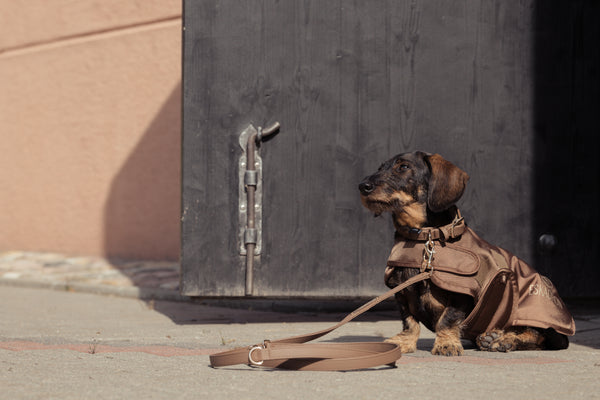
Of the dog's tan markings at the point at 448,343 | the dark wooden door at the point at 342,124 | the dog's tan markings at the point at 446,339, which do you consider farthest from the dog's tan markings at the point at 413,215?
the dark wooden door at the point at 342,124

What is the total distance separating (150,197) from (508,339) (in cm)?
749

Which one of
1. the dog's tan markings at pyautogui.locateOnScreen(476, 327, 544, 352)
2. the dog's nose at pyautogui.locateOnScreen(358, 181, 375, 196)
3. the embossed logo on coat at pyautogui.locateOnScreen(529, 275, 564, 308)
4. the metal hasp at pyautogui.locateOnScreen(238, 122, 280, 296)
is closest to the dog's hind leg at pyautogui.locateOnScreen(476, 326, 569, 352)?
the dog's tan markings at pyautogui.locateOnScreen(476, 327, 544, 352)

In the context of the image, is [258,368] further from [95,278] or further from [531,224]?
[95,278]

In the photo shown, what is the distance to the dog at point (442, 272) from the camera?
4.09 m

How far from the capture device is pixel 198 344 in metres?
4.71

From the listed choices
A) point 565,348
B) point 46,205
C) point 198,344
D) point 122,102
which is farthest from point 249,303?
point 46,205

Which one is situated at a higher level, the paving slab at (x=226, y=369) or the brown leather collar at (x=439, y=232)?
the brown leather collar at (x=439, y=232)

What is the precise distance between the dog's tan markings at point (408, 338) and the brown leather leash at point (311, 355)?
0.45m

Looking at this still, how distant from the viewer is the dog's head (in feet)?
13.4

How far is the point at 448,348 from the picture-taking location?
160 inches

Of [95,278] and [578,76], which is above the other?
[578,76]

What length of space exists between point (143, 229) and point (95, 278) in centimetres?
192

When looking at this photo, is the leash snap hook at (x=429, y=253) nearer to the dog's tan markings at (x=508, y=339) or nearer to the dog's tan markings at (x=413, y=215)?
the dog's tan markings at (x=413, y=215)

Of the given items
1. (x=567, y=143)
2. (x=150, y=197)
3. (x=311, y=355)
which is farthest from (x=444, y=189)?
(x=150, y=197)
